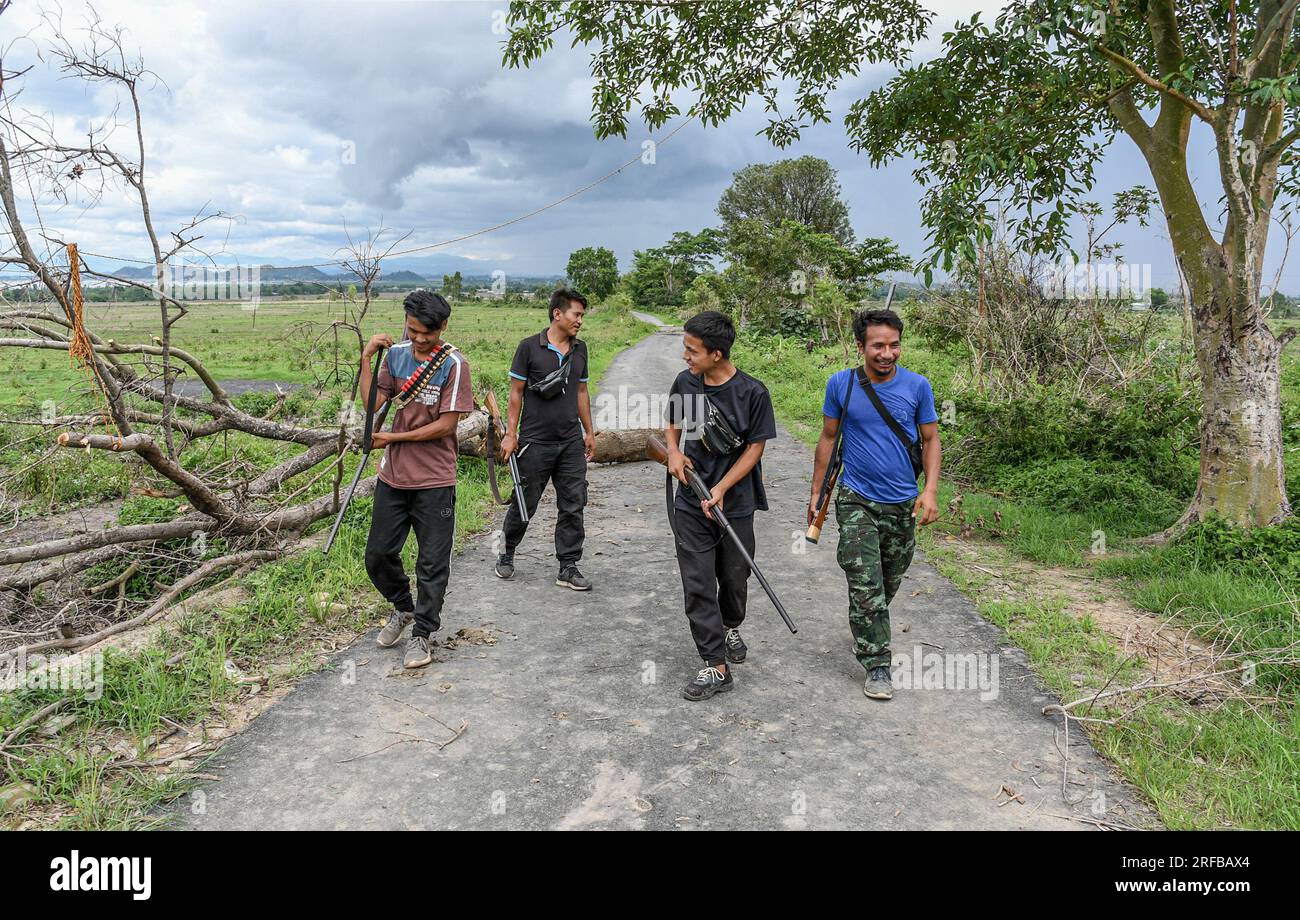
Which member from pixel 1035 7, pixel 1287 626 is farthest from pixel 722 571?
pixel 1035 7

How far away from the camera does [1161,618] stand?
5.23 meters

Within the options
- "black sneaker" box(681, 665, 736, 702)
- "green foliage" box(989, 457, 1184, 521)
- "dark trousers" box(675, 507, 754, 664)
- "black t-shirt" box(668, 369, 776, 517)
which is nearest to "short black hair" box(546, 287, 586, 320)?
"black t-shirt" box(668, 369, 776, 517)

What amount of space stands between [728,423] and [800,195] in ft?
184

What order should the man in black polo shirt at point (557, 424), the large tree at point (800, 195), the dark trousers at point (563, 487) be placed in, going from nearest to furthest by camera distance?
the man in black polo shirt at point (557, 424) → the dark trousers at point (563, 487) → the large tree at point (800, 195)

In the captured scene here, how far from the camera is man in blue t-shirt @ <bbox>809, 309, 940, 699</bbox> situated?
4.17 m

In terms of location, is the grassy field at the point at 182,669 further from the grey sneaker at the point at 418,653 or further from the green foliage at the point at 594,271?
the green foliage at the point at 594,271

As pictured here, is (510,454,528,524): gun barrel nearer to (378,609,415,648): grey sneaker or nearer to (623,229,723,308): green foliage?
(378,609,415,648): grey sneaker

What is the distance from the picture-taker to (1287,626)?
4.50 meters

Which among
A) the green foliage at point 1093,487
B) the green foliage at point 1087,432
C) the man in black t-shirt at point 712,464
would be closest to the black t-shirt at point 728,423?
the man in black t-shirt at point 712,464

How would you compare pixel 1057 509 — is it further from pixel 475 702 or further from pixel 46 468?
pixel 46 468

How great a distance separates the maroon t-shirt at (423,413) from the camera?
4453mm

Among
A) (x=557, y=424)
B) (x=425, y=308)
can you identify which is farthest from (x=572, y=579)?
(x=425, y=308)

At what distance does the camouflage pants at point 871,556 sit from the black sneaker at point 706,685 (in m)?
0.77

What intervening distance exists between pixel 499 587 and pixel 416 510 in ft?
4.97
